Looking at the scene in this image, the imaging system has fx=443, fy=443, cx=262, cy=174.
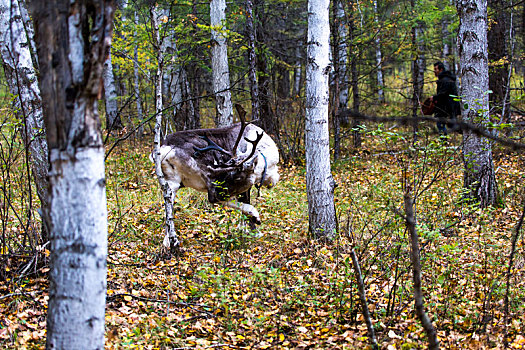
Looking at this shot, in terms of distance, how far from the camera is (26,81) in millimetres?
4977

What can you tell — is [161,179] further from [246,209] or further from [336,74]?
[336,74]

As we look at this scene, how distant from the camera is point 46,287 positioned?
5004mm

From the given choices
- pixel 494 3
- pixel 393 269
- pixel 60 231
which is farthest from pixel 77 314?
pixel 494 3

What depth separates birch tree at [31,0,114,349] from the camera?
7.19 feet

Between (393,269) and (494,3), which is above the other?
(494,3)

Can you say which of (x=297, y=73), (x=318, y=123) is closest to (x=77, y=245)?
(x=318, y=123)

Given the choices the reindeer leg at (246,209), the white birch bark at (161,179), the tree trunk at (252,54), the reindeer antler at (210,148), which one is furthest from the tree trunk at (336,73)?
the white birch bark at (161,179)

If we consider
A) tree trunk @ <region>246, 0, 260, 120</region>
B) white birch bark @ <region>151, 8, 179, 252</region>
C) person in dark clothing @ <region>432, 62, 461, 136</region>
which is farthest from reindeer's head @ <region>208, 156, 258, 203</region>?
person in dark clothing @ <region>432, 62, 461, 136</region>

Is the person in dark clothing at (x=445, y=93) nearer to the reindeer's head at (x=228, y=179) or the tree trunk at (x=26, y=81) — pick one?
the reindeer's head at (x=228, y=179)

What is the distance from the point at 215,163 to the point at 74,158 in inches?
195

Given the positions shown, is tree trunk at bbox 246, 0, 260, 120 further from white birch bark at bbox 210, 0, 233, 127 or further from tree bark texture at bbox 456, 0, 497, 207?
tree bark texture at bbox 456, 0, 497, 207

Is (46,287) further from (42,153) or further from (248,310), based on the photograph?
(248,310)

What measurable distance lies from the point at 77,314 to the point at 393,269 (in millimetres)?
4116

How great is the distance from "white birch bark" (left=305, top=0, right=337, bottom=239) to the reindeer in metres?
0.92
